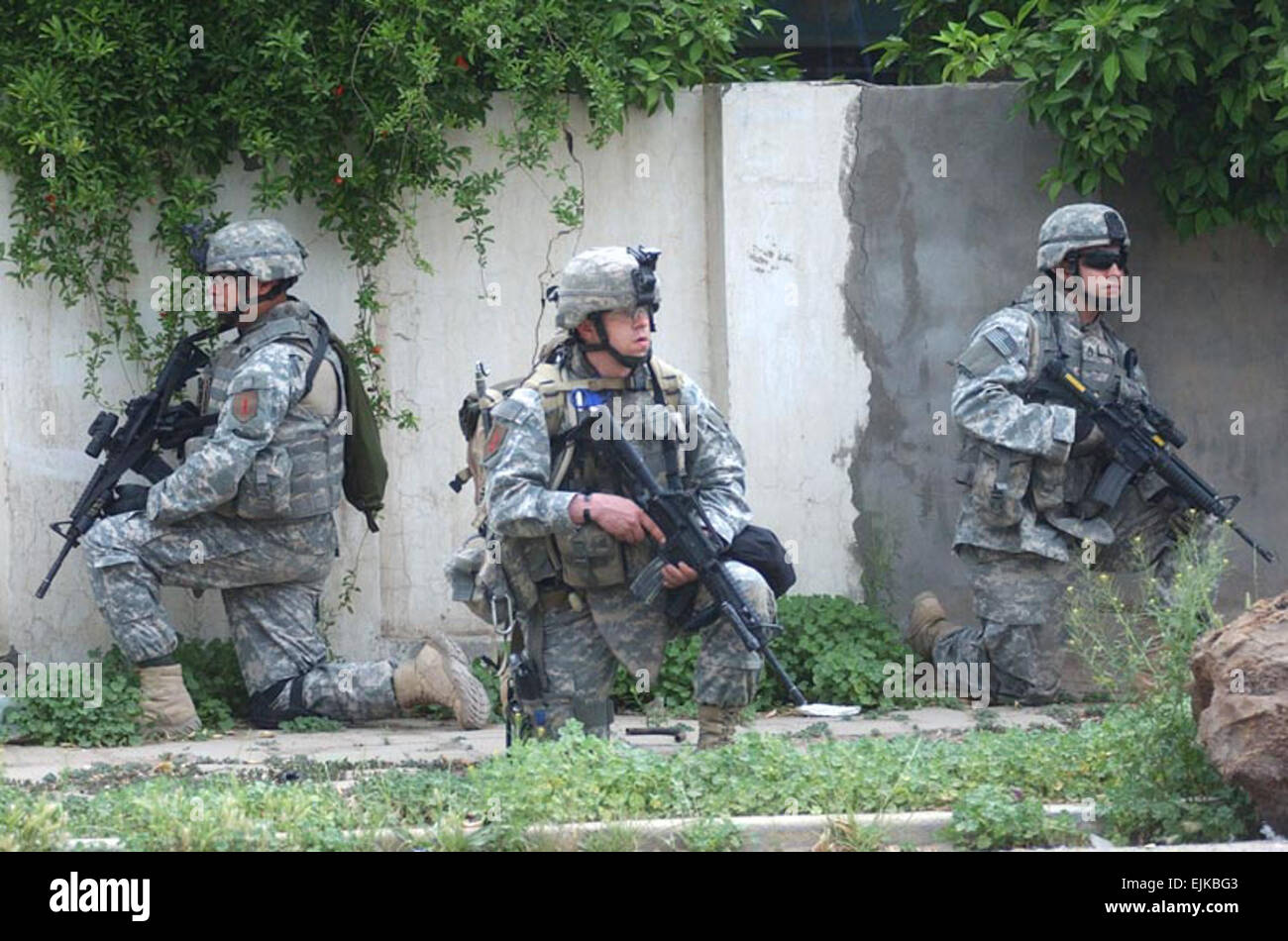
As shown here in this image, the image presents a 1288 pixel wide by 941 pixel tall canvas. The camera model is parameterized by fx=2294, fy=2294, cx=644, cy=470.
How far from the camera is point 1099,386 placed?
9414 mm

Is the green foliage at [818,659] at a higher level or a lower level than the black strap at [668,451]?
lower

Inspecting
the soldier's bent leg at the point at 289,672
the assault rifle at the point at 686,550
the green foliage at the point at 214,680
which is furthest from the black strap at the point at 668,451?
the green foliage at the point at 214,680

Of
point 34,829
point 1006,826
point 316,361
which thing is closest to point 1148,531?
point 316,361

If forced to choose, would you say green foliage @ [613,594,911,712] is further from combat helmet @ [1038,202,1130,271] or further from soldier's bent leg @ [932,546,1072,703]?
combat helmet @ [1038,202,1130,271]

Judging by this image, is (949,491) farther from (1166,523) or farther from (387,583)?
(387,583)

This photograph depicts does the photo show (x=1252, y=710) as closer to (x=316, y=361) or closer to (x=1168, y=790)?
(x=1168, y=790)

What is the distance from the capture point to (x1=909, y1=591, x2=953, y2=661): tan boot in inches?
387

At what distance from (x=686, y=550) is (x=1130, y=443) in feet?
8.86

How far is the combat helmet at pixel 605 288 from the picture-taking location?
7.46 m

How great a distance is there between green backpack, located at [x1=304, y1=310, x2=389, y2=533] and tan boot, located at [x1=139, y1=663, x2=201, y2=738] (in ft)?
3.39

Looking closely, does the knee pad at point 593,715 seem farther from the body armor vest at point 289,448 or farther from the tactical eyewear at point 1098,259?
the tactical eyewear at point 1098,259

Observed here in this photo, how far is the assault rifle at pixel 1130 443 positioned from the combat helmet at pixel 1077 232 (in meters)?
0.45

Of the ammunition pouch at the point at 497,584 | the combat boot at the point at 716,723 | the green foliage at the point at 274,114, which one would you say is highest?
the green foliage at the point at 274,114

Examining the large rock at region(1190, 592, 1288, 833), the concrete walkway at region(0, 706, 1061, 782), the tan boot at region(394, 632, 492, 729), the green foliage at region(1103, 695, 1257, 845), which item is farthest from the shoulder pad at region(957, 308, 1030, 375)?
the large rock at region(1190, 592, 1288, 833)
